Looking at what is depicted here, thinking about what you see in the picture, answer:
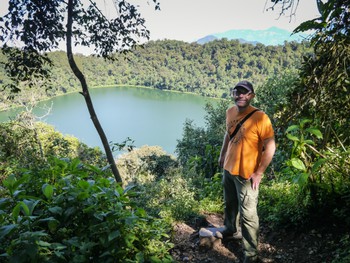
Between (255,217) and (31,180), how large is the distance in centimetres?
166

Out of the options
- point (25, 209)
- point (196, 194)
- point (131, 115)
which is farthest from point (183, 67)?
point (25, 209)

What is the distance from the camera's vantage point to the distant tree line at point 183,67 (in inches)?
2766

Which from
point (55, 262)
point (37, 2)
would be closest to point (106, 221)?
point (55, 262)

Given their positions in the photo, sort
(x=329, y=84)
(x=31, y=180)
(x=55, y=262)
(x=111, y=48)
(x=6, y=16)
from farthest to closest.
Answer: (x=111, y=48), (x=6, y=16), (x=329, y=84), (x=31, y=180), (x=55, y=262)

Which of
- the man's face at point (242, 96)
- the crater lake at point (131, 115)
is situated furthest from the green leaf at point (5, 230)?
the crater lake at point (131, 115)

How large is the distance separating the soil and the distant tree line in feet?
211

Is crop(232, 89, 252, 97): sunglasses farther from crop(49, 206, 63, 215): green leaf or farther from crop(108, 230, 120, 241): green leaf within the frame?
crop(49, 206, 63, 215): green leaf

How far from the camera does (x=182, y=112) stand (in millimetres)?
69812

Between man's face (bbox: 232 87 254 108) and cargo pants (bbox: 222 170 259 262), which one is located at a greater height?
man's face (bbox: 232 87 254 108)

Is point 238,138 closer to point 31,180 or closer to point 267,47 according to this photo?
point 31,180

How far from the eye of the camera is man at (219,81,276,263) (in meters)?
2.18

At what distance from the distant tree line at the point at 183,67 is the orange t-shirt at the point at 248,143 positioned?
2549 inches

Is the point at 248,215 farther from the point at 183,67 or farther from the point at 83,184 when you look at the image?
the point at 183,67

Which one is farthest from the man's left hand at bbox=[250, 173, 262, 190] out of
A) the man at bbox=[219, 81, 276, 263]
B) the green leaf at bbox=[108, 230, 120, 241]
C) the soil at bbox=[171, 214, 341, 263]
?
the green leaf at bbox=[108, 230, 120, 241]
